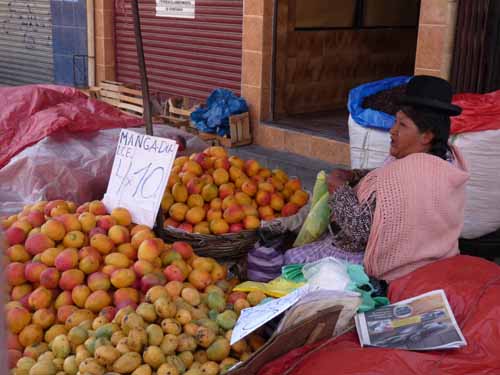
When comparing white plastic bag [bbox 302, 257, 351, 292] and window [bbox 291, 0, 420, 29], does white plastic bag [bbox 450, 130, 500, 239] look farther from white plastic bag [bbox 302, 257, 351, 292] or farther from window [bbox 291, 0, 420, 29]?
window [bbox 291, 0, 420, 29]

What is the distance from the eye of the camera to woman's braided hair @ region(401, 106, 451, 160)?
2.78 m

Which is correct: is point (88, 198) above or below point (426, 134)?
below

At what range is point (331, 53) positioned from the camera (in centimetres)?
824

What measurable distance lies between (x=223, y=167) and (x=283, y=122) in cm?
379

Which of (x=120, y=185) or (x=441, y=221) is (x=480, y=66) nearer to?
(x=441, y=221)

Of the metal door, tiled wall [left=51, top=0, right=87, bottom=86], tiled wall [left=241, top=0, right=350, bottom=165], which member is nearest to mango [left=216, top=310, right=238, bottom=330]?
tiled wall [left=241, top=0, right=350, bottom=165]

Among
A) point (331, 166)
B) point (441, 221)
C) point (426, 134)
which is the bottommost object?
point (331, 166)

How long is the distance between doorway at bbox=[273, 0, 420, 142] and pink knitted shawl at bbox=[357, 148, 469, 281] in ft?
12.5

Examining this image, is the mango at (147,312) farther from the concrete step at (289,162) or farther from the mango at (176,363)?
the concrete step at (289,162)

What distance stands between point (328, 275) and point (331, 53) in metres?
6.21

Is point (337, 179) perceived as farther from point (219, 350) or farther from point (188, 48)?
point (188, 48)

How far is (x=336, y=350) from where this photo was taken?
2148 mm

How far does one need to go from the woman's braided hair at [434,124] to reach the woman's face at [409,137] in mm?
18

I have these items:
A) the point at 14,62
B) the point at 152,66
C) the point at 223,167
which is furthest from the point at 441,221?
the point at 14,62
